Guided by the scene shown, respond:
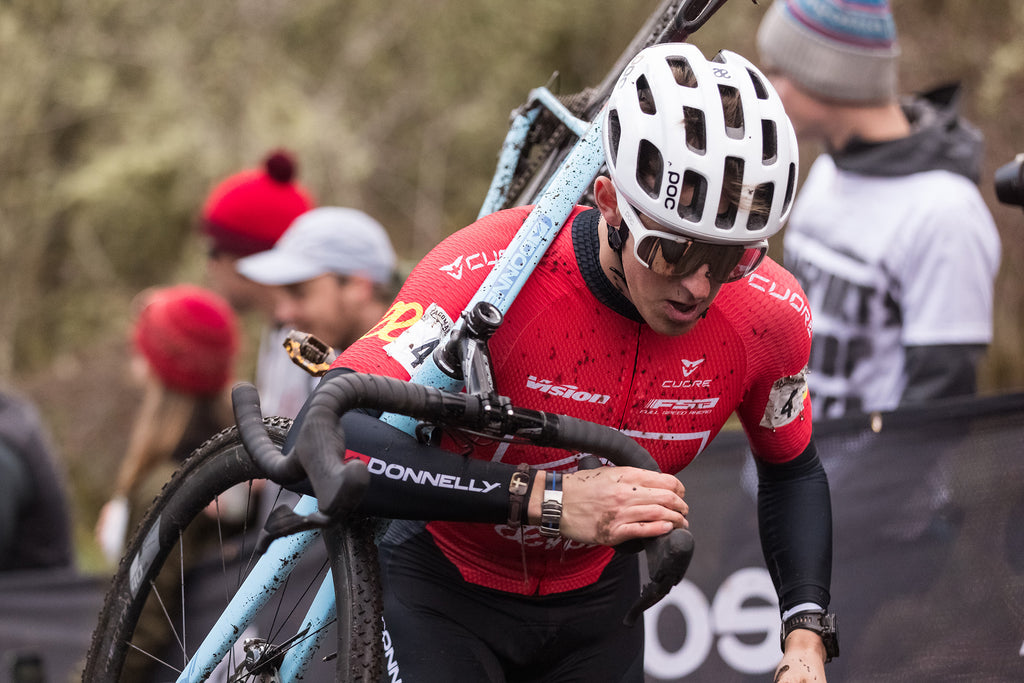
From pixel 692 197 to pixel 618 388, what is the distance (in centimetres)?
55

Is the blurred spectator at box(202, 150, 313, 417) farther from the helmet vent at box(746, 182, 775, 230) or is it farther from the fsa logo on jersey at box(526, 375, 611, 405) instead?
the helmet vent at box(746, 182, 775, 230)

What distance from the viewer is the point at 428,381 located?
2.58 m

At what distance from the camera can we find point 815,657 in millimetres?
2744

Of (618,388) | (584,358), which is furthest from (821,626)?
(584,358)

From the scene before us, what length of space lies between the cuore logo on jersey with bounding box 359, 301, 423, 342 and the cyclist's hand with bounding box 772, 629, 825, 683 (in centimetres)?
122

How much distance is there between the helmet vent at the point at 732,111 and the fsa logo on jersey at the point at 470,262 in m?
0.60

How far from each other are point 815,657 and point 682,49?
1.49m

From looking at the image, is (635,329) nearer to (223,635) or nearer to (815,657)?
(815,657)

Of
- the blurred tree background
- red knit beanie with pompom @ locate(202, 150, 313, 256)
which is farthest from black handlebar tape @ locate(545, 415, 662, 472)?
the blurred tree background

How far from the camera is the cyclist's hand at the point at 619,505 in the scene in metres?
2.24

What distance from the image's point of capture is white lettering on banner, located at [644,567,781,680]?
13.6 feet

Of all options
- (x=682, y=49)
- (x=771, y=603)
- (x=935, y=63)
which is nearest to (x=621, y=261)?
(x=682, y=49)

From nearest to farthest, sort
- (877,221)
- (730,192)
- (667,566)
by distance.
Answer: (667,566)
(730,192)
(877,221)

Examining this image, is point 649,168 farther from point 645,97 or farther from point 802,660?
point 802,660
